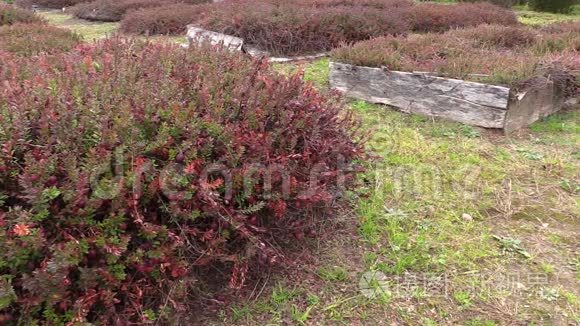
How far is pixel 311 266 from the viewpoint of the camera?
2754 millimetres

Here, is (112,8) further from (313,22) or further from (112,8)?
(313,22)

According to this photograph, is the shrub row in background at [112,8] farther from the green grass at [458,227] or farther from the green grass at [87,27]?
the green grass at [458,227]

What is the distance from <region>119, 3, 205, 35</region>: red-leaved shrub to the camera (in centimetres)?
1009

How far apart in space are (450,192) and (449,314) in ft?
4.03

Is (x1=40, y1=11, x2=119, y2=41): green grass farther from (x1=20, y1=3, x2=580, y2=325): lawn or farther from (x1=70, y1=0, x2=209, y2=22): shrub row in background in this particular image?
(x1=20, y1=3, x2=580, y2=325): lawn

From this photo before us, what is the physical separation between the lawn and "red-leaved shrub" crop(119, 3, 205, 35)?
7.00 metres

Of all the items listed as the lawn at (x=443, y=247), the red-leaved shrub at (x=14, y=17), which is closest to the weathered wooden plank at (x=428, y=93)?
the lawn at (x=443, y=247)

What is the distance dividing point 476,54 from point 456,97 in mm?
1076

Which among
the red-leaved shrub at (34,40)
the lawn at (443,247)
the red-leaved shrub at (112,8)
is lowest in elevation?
the lawn at (443,247)

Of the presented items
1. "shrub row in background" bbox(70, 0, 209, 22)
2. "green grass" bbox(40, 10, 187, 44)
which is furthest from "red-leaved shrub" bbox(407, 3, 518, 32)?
"shrub row in background" bbox(70, 0, 209, 22)

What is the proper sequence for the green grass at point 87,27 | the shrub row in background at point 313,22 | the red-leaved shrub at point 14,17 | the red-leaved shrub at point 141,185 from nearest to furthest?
the red-leaved shrub at point 141,185
the shrub row in background at point 313,22
the red-leaved shrub at point 14,17
the green grass at point 87,27

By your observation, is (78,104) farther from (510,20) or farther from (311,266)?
(510,20)

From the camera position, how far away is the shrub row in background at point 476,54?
187 inches

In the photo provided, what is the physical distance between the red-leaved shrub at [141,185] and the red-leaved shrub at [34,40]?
7.19 feet
